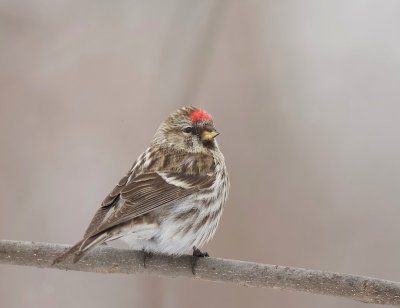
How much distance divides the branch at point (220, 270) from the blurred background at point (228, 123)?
4.95ft

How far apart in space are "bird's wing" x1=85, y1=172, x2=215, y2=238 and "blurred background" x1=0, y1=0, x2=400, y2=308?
132 cm

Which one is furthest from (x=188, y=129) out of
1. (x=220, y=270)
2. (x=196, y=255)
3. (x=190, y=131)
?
(x=220, y=270)

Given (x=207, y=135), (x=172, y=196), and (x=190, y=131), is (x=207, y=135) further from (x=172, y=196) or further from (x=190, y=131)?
(x=172, y=196)

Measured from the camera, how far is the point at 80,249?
3203mm

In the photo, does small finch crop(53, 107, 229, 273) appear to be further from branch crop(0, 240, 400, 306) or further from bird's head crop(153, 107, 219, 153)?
branch crop(0, 240, 400, 306)

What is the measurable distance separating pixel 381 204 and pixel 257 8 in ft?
7.57

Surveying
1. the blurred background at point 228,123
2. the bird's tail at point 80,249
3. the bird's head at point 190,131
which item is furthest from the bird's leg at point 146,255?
the blurred background at point 228,123

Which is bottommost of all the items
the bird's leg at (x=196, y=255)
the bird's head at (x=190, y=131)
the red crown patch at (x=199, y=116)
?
the bird's leg at (x=196, y=255)

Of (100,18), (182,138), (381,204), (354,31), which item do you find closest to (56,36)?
(100,18)

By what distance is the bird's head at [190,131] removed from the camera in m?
4.37

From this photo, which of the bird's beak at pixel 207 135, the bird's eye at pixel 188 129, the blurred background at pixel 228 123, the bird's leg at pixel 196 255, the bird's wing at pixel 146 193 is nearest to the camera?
the bird's wing at pixel 146 193

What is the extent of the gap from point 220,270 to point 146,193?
652mm

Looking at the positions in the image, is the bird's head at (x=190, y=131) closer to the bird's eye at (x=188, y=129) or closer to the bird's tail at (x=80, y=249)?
the bird's eye at (x=188, y=129)

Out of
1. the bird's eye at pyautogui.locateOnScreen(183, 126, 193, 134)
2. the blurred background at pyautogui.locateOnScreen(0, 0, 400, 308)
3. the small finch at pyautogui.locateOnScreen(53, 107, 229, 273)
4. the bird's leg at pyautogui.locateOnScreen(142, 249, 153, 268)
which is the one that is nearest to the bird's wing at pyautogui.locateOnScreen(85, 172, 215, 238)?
the small finch at pyautogui.locateOnScreen(53, 107, 229, 273)
